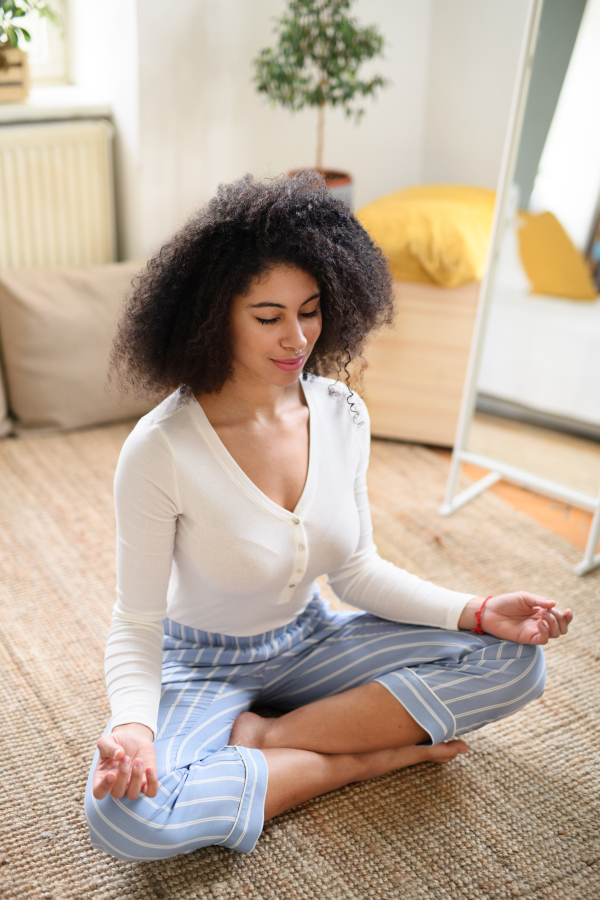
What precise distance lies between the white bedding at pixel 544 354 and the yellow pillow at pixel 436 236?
25 centimetres

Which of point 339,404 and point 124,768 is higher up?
point 339,404

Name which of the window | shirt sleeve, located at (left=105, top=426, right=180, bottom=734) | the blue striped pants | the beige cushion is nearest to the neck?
shirt sleeve, located at (left=105, top=426, right=180, bottom=734)

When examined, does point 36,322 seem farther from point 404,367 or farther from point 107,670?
point 107,670

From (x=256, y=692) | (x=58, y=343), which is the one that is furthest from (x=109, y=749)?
(x=58, y=343)

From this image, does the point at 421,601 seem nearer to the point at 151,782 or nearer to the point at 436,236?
the point at 151,782

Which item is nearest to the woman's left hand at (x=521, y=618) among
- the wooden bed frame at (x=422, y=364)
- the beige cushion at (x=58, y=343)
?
the wooden bed frame at (x=422, y=364)

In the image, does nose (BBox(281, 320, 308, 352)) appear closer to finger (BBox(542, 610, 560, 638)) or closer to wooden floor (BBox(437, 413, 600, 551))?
finger (BBox(542, 610, 560, 638))

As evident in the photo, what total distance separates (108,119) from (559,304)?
1453mm

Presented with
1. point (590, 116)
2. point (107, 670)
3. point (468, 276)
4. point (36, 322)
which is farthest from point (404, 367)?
point (107, 670)

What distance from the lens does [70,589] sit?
1771 mm

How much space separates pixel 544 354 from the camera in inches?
78.5

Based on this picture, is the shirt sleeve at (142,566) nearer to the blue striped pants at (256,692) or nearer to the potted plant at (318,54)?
the blue striped pants at (256,692)

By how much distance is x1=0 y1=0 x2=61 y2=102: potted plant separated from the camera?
7.31 feet

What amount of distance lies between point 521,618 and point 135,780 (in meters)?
0.60
